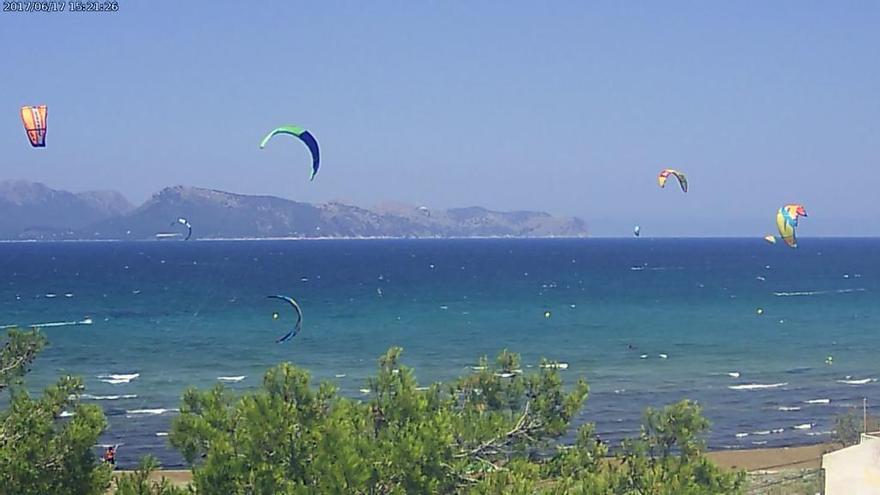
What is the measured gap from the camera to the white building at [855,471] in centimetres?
1327

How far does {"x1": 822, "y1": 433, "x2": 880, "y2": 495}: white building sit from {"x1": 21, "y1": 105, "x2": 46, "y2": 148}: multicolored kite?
11315mm

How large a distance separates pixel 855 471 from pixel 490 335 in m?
46.5

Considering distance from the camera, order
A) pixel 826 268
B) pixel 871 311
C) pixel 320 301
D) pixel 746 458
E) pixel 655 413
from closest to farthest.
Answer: pixel 655 413 → pixel 746 458 → pixel 871 311 → pixel 320 301 → pixel 826 268

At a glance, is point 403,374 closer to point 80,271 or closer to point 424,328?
point 424,328

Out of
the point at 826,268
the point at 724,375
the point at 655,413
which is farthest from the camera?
the point at 826,268

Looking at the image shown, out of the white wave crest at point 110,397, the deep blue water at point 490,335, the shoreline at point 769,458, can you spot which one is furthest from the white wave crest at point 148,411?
the shoreline at point 769,458

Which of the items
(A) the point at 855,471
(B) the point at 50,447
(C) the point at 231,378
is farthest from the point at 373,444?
(C) the point at 231,378

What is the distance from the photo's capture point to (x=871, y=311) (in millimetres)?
74875

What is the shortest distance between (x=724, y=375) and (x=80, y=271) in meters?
97.3

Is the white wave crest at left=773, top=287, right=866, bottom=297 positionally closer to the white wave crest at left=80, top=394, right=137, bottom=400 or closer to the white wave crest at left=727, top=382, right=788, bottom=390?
the white wave crest at left=727, top=382, right=788, bottom=390

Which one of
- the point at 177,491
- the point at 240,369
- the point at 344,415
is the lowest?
the point at 240,369

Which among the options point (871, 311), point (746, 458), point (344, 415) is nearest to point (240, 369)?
point (746, 458)

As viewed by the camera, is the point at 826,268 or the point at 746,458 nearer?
the point at 746,458

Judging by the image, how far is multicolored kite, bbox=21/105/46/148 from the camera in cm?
1505
